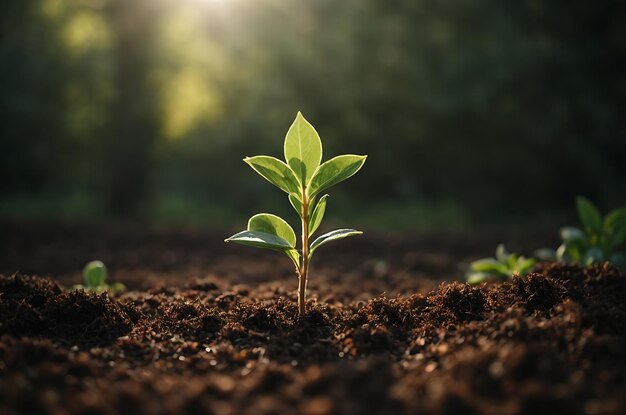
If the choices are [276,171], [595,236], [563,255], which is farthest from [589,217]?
[276,171]

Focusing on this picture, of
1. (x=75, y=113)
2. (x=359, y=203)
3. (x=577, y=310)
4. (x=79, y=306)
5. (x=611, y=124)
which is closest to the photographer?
(x=577, y=310)

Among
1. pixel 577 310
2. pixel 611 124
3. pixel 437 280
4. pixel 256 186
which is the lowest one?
pixel 577 310

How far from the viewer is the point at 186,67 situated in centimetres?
1474

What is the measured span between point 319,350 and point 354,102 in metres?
10.8

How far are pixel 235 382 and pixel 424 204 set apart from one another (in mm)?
10616

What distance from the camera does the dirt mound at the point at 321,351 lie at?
1.59m

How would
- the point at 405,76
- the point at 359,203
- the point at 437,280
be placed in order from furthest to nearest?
the point at 359,203 → the point at 405,76 → the point at 437,280

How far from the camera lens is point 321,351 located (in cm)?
215

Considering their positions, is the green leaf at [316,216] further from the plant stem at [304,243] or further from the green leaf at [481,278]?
the green leaf at [481,278]

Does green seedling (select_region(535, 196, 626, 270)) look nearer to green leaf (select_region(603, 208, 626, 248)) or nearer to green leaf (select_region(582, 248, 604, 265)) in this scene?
green leaf (select_region(603, 208, 626, 248))

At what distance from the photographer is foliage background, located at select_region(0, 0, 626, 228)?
1014cm

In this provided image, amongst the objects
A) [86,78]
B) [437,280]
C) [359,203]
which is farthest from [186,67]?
[437,280]

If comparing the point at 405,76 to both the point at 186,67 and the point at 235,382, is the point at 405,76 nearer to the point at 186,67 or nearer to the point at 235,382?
the point at 186,67

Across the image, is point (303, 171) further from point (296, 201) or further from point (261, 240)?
point (261, 240)
